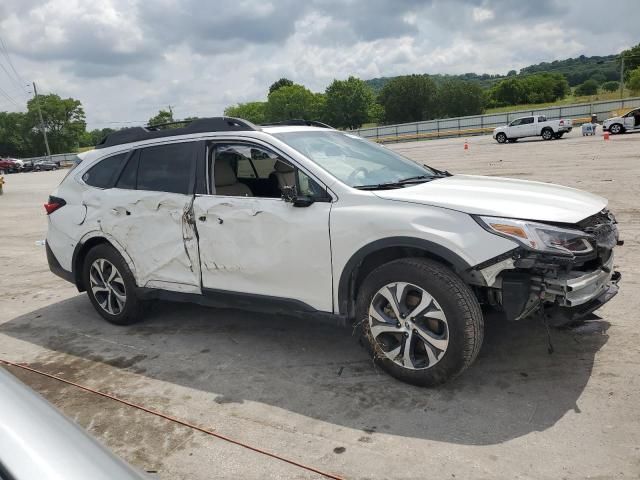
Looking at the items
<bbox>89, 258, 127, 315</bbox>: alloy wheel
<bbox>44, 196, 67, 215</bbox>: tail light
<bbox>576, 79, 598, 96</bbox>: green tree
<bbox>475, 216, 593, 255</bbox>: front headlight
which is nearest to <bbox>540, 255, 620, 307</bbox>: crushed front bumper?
<bbox>475, 216, 593, 255</bbox>: front headlight

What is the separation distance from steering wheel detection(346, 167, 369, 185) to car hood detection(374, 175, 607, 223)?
0.29 m

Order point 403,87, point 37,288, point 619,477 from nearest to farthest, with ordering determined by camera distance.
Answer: point 619,477 → point 37,288 → point 403,87

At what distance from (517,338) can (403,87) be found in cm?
11981

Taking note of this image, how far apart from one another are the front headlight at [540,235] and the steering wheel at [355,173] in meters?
1.04

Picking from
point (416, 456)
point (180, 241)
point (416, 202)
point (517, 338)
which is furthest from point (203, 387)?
point (517, 338)

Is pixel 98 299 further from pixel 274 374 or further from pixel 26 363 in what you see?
pixel 274 374

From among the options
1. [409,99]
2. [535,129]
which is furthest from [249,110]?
[535,129]

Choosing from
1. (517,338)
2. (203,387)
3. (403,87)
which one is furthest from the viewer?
(403,87)

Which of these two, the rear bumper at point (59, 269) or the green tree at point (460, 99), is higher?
the green tree at point (460, 99)

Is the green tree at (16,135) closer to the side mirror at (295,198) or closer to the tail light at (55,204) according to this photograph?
the tail light at (55,204)

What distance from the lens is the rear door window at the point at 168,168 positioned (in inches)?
185

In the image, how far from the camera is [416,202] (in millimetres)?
3611

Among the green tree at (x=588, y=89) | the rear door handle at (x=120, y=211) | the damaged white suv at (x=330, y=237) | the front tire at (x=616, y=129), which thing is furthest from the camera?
the green tree at (x=588, y=89)

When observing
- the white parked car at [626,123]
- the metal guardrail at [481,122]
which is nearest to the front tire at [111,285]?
the white parked car at [626,123]
